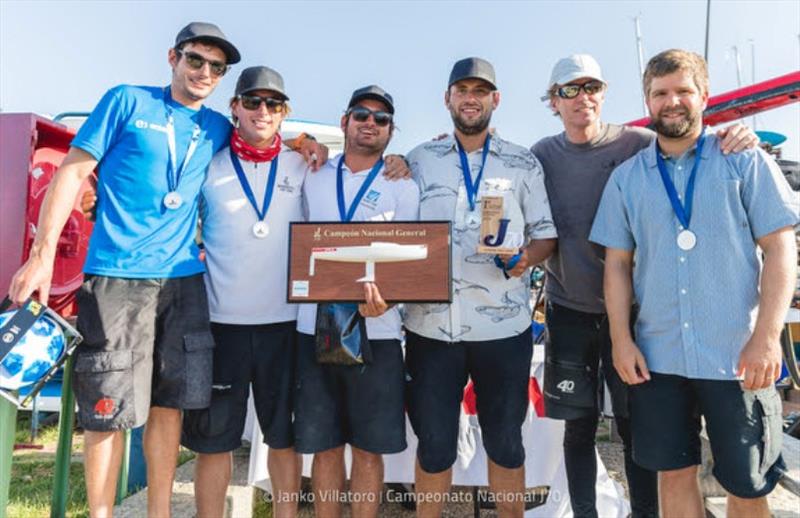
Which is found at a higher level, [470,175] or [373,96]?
[373,96]

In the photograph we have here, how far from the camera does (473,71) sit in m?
3.28

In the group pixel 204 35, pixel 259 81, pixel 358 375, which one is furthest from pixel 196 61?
pixel 358 375

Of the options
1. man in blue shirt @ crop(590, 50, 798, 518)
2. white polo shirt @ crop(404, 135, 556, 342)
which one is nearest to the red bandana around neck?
white polo shirt @ crop(404, 135, 556, 342)

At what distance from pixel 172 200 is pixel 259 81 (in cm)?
88

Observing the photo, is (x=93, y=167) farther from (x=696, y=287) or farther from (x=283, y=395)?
(x=696, y=287)

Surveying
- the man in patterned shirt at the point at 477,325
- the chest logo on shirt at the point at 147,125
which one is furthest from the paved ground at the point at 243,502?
the chest logo on shirt at the point at 147,125

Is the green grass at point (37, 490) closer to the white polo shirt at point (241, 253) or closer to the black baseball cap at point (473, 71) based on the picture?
the white polo shirt at point (241, 253)

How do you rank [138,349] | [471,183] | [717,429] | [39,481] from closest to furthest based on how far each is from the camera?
[717,429], [138,349], [471,183], [39,481]

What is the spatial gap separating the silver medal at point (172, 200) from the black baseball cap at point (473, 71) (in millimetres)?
1788

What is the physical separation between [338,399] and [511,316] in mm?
1156

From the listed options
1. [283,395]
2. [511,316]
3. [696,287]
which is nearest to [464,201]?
[511,316]

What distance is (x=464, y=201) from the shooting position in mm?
3260

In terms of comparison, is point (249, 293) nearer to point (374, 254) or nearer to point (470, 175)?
point (374, 254)

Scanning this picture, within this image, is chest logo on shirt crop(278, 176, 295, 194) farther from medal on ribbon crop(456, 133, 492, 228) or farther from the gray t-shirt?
the gray t-shirt
